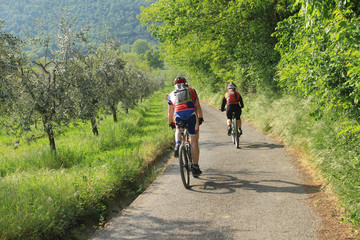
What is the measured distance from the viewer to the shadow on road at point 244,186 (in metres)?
4.97

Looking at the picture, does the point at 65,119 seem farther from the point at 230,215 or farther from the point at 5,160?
the point at 230,215

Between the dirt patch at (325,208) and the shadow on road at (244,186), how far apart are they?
0.44 ft

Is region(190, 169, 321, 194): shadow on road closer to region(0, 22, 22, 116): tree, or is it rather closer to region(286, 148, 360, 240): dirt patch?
region(286, 148, 360, 240): dirt patch

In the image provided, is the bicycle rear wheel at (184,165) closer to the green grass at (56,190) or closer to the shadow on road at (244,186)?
the shadow on road at (244,186)

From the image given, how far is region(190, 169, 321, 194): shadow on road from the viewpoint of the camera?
4.97 m

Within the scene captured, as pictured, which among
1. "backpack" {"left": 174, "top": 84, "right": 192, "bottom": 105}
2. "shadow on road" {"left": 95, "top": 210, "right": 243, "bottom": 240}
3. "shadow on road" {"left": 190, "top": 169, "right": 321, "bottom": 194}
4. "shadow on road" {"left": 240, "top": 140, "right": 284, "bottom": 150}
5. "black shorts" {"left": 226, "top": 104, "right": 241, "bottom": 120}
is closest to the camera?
"shadow on road" {"left": 95, "top": 210, "right": 243, "bottom": 240}

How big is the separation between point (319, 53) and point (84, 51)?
653 cm

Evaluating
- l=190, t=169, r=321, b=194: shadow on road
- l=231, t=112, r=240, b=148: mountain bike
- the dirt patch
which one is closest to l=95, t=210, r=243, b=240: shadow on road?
the dirt patch

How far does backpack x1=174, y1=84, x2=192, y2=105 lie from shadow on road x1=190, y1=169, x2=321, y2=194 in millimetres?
1711

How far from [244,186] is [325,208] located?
5.00 feet

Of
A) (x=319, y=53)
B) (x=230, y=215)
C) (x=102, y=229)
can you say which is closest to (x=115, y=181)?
(x=102, y=229)

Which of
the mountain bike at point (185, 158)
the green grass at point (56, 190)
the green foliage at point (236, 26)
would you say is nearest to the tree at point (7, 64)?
the green grass at point (56, 190)

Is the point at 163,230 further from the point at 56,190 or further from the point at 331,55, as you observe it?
the point at 331,55

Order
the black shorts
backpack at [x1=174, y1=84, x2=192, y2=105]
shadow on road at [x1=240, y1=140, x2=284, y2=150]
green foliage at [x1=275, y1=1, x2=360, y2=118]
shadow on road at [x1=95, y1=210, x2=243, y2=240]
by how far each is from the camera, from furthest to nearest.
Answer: the black shorts, shadow on road at [x1=240, y1=140, x2=284, y2=150], backpack at [x1=174, y1=84, x2=192, y2=105], green foliage at [x1=275, y1=1, x2=360, y2=118], shadow on road at [x1=95, y1=210, x2=243, y2=240]
